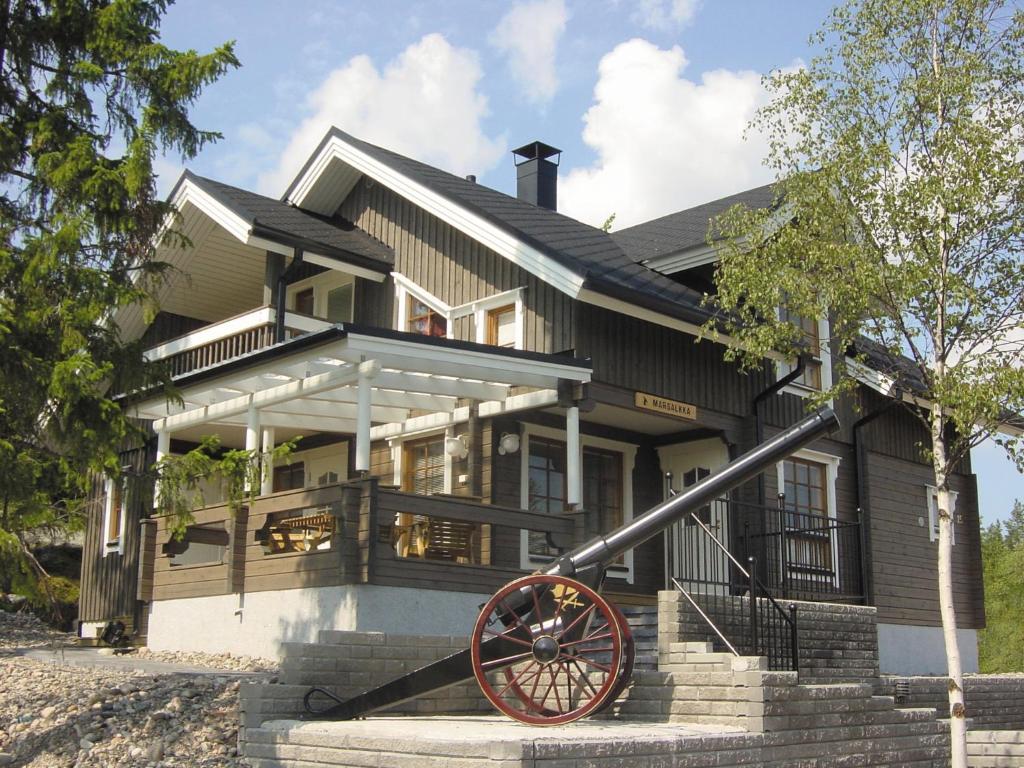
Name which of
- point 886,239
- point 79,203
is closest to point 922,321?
point 886,239

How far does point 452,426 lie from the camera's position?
1551 centimetres

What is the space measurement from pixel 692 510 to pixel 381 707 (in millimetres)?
2882

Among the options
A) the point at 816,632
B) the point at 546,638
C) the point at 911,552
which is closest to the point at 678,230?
the point at 911,552

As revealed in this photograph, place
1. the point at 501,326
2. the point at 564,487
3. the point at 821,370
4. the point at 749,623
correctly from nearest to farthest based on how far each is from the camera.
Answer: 1. the point at 749,623
2. the point at 501,326
3. the point at 564,487
4. the point at 821,370

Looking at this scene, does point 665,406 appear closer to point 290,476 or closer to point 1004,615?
point 290,476

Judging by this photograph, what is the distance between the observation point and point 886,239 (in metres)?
11.6

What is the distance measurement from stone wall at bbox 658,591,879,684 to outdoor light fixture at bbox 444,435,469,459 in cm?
455

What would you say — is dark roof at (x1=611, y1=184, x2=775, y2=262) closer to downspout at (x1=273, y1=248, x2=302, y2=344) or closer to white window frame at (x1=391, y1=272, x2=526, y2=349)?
white window frame at (x1=391, y1=272, x2=526, y2=349)

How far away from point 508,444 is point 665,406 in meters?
2.30

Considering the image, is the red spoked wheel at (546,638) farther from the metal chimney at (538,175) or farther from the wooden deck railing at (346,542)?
the metal chimney at (538,175)

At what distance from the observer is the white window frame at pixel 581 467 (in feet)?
49.6

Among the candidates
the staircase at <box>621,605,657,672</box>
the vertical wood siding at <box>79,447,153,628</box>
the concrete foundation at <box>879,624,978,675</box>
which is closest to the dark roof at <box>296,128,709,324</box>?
the staircase at <box>621,605,657,672</box>

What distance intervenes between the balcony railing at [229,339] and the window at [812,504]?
7.26 m

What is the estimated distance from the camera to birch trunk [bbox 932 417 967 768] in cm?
1028
